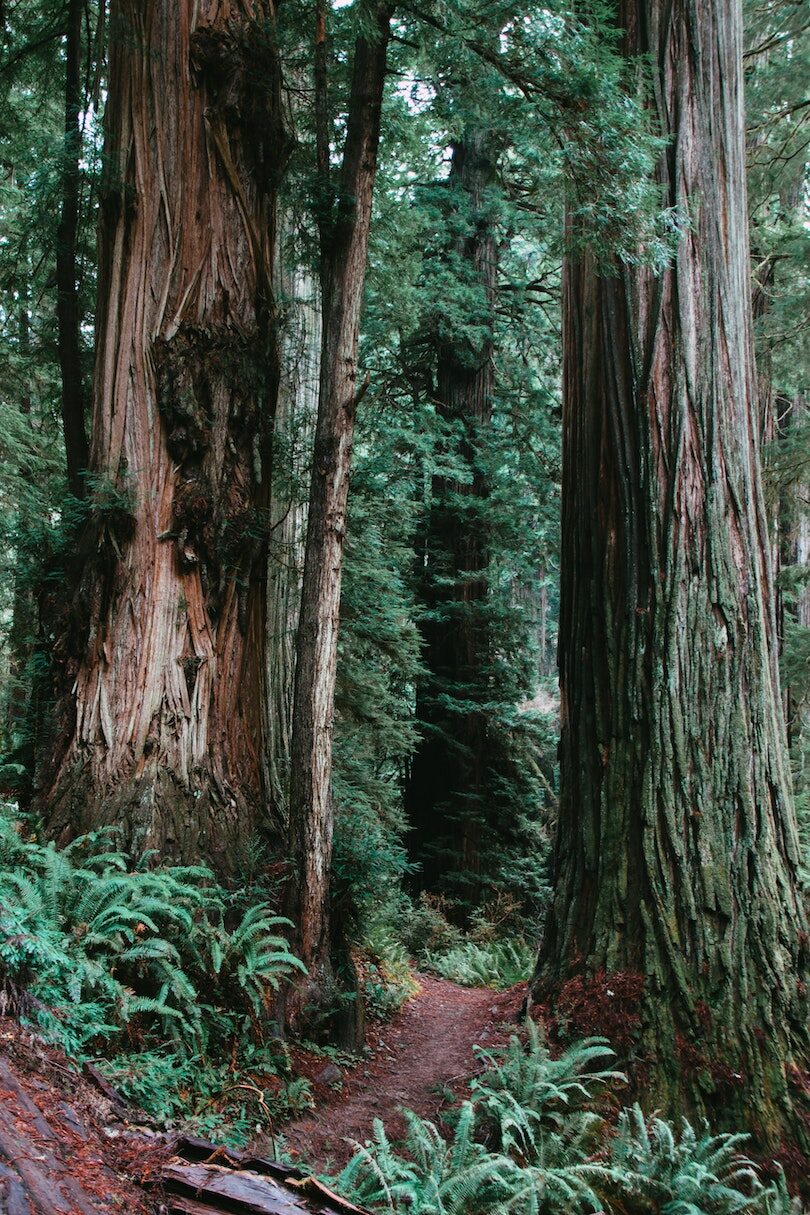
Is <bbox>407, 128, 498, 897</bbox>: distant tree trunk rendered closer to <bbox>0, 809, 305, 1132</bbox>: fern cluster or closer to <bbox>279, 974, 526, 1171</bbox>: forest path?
<bbox>279, 974, 526, 1171</bbox>: forest path

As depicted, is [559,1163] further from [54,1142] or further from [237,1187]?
[54,1142]

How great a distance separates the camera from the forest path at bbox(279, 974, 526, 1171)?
4323mm

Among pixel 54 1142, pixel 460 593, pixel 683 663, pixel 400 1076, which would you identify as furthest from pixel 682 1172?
pixel 460 593

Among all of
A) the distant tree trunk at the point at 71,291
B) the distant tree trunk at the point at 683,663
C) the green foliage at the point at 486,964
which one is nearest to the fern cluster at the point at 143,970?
the distant tree trunk at the point at 683,663

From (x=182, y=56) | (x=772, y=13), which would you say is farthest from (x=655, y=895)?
(x=772, y=13)

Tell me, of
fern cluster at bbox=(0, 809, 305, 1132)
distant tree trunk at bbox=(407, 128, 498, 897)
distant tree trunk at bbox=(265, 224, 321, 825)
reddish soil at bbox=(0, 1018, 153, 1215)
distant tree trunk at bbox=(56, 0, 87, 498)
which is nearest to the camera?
reddish soil at bbox=(0, 1018, 153, 1215)

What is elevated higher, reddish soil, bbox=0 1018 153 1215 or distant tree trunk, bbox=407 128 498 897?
distant tree trunk, bbox=407 128 498 897

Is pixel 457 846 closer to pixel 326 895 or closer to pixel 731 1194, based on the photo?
pixel 326 895

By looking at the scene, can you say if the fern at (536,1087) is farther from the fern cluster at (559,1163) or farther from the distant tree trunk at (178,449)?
the distant tree trunk at (178,449)

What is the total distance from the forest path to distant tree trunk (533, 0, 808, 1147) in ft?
2.74

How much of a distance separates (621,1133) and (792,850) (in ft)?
5.78

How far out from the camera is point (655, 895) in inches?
178

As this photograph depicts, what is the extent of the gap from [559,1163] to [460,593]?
8.98 m

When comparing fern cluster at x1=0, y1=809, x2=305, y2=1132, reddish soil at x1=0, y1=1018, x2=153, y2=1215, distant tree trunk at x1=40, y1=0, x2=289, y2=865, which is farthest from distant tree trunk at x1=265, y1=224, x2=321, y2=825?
reddish soil at x1=0, y1=1018, x2=153, y2=1215
